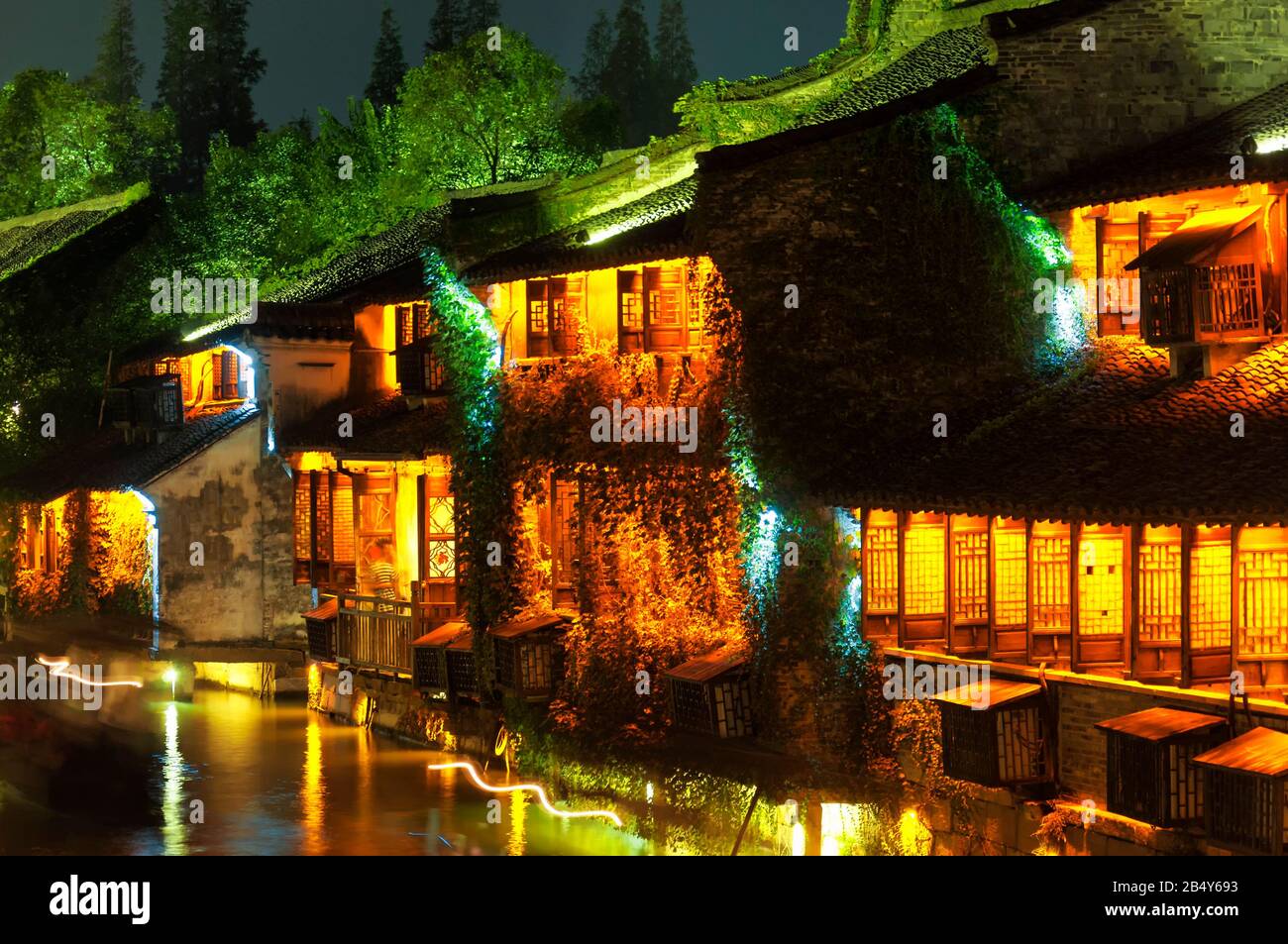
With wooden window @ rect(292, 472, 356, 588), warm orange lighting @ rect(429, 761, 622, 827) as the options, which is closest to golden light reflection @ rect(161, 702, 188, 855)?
wooden window @ rect(292, 472, 356, 588)

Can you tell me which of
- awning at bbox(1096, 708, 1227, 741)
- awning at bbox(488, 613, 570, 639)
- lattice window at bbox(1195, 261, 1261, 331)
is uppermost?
lattice window at bbox(1195, 261, 1261, 331)

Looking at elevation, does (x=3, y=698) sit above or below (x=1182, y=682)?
below

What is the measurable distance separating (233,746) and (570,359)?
30.5ft

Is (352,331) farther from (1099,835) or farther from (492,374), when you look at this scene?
(1099,835)

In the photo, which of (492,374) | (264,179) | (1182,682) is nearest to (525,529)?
(492,374)

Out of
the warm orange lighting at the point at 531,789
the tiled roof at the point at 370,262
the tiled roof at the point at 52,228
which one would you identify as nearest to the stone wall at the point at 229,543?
the tiled roof at the point at 370,262

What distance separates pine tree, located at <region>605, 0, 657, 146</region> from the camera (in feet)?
309

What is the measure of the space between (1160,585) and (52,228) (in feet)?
134

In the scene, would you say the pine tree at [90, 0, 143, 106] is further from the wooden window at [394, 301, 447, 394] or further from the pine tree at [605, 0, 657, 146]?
the wooden window at [394, 301, 447, 394]

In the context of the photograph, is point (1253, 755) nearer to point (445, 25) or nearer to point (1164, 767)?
point (1164, 767)

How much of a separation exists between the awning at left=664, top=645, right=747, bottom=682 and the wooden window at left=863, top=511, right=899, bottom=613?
2.29m

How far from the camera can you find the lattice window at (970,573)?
18359mm

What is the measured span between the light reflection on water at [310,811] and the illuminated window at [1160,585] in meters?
7.23

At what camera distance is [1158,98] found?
2075 centimetres
